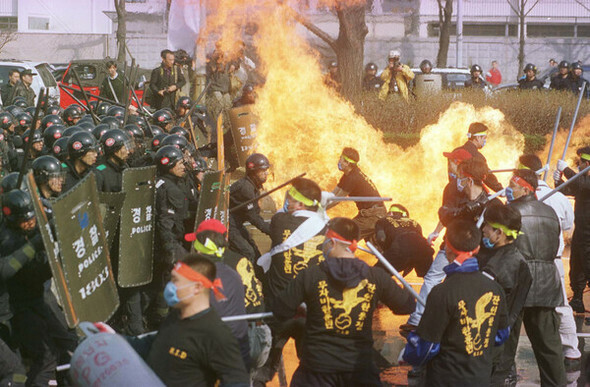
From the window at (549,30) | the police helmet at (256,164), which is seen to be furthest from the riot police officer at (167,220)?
the window at (549,30)

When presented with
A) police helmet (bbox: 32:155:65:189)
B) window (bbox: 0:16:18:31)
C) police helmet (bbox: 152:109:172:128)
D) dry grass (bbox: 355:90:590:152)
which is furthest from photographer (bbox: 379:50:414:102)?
window (bbox: 0:16:18:31)

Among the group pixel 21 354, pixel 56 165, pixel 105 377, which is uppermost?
pixel 56 165

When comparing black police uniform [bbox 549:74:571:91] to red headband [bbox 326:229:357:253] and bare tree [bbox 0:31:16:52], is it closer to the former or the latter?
red headband [bbox 326:229:357:253]

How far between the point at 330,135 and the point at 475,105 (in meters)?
4.75

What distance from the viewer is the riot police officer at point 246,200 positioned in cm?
1005

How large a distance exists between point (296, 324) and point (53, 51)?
131 ft

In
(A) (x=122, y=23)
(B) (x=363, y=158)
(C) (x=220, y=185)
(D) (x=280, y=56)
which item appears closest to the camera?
(C) (x=220, y=185)

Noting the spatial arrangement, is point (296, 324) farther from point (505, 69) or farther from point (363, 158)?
point (505, 69)

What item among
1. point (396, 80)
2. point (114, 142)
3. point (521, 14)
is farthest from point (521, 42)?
point (114, 142)

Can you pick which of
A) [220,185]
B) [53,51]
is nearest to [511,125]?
[220,185]

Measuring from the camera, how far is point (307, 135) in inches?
643

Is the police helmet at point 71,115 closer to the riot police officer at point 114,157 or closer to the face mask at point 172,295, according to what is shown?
the riot police officer at point 114,157

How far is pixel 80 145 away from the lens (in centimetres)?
934

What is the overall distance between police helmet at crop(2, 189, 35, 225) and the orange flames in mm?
7724
